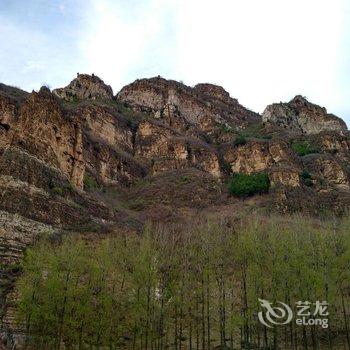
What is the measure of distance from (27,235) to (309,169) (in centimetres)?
5409

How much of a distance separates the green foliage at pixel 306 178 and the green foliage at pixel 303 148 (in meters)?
14.8

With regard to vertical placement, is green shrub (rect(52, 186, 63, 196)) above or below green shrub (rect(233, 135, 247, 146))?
below

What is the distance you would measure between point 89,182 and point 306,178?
109ft

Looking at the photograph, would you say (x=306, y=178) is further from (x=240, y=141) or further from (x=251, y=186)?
(x=240, y=141)

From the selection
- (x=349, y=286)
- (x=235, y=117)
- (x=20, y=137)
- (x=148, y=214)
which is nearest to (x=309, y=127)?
(x=235, y=117)

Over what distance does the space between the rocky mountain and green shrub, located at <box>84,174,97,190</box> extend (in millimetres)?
232

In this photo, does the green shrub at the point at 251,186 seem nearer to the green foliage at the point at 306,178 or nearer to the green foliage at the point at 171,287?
the green foliage at the point at 306,178

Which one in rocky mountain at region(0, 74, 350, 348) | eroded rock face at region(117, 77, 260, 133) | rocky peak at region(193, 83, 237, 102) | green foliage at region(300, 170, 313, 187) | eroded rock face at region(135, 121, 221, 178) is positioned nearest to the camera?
rocky mountain at region(0, 74, 350, 348)

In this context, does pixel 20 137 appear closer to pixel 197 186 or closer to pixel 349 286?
pixel 197 186

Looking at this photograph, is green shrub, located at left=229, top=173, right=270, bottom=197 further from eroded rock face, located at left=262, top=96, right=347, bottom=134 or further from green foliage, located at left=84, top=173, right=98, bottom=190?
eroded rock face, located at left=262, top=96, right=347, bottom=134

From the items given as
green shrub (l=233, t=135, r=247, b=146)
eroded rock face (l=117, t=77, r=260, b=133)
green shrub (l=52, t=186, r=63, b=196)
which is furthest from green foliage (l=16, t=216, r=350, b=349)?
eroded rock face (l=117, t=77, r=260, b=133)

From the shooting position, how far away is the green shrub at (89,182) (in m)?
63.3

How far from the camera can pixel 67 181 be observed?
170 feet

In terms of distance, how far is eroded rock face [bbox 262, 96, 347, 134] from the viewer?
4368 inches
